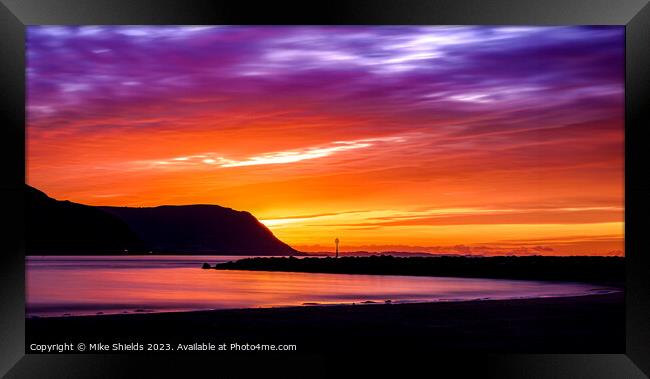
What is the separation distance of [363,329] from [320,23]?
312cm

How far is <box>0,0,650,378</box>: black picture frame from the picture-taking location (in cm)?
550

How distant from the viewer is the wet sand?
20.6ft

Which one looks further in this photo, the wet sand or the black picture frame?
the wet sand

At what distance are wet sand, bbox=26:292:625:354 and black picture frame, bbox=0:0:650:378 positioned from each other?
0.88 feet

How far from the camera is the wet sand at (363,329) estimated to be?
6285 millimetres

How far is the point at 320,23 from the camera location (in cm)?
554

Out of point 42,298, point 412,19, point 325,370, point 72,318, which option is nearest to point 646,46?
point 412,19

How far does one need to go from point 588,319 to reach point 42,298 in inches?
482

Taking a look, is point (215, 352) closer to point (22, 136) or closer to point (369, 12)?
point (22, 136)

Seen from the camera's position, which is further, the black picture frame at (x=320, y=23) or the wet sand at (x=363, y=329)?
the wet sand at (x=363, y=329)

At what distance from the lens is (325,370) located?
565cm

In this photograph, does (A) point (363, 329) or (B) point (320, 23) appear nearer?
(B) point (320, 23)

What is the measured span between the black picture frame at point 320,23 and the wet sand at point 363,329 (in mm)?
269

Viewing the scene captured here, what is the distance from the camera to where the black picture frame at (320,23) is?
18.0 feet
